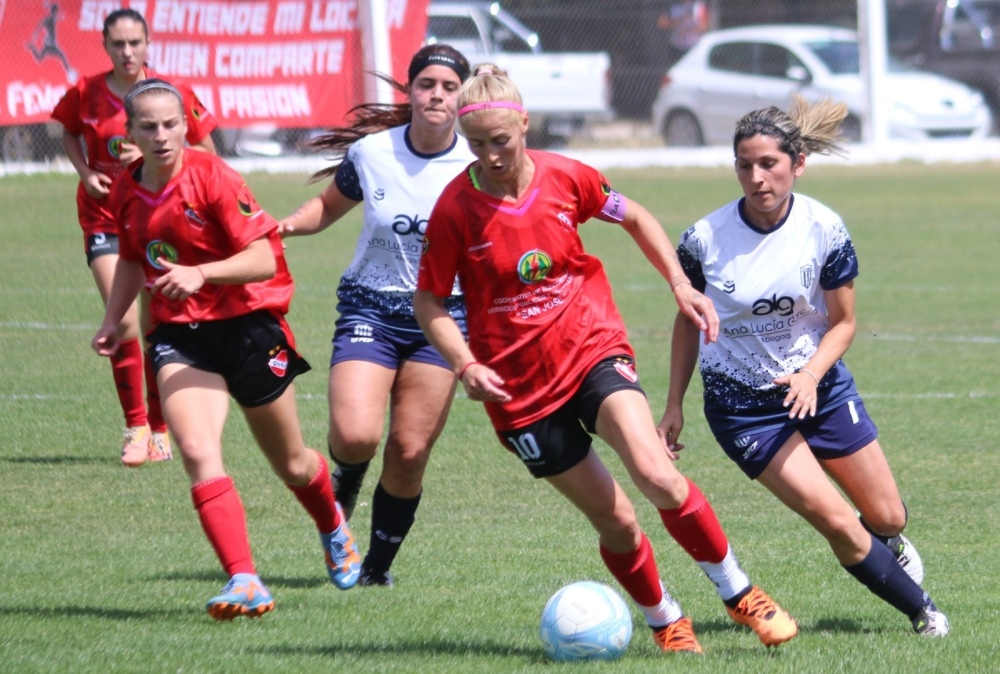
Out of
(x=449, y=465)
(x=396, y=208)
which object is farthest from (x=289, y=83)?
(x=396, y=208)

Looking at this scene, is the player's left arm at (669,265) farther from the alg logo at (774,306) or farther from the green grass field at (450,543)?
the green grass field at (450,543)

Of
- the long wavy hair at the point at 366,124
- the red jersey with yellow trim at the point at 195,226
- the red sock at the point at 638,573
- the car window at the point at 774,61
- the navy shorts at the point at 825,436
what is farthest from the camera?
the car window at the point at 774,61

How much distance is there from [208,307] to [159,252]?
0.26 meters

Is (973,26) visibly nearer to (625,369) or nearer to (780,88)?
(780,88)

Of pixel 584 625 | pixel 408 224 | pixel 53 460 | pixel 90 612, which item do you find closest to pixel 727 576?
A: pixel 584 625

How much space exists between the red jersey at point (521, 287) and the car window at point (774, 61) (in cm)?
2006

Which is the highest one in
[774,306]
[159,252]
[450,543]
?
[159,252]

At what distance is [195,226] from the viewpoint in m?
5.16

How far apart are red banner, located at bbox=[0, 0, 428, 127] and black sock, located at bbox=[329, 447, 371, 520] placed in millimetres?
12291

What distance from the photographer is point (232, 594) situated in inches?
191

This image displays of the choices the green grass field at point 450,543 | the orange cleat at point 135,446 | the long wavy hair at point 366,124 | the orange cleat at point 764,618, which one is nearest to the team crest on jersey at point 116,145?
the orange cleat at point 135,446

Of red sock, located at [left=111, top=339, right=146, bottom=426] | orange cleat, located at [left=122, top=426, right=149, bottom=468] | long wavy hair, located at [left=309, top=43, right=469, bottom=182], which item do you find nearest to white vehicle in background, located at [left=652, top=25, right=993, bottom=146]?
red sock, located at [left=111, top=339, right=146, bottom=426]

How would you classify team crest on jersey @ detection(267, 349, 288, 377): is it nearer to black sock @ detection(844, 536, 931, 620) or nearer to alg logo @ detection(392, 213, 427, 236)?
alg logo @ detection(392, 213, 427, 236)

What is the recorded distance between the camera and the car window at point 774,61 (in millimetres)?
23906
